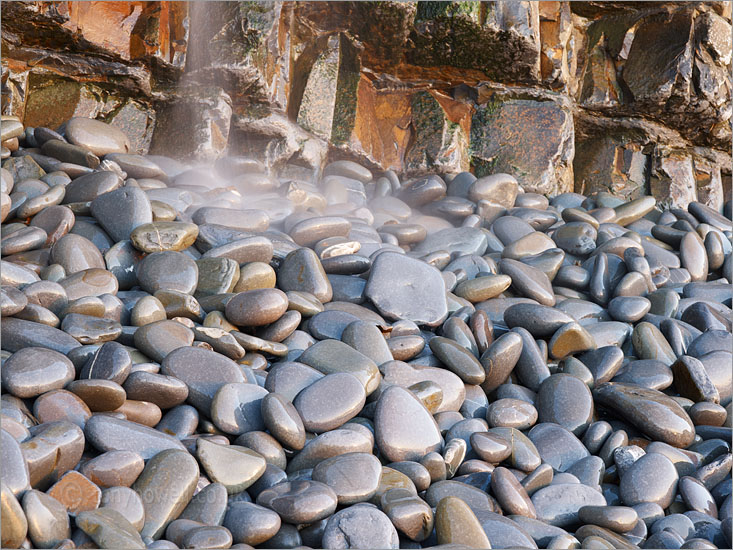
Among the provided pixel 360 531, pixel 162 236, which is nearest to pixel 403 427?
pixel 360 531

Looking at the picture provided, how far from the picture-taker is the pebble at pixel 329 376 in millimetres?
1854

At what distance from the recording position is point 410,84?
5.80 metres

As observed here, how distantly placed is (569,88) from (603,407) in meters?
4.05

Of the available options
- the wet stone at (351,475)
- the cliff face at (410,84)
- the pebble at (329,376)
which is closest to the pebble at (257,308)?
the pebble at (329,376)

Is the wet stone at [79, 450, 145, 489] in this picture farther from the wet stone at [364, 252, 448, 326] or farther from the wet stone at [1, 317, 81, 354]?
the wet stone at [364, 252, 448, 326]

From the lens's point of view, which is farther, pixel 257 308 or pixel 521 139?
pixel 521 139

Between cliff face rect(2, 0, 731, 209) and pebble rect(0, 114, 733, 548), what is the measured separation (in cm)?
81

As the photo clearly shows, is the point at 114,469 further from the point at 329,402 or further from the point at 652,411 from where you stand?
the point at 652,411

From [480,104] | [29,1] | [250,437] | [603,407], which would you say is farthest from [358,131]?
[250,437]

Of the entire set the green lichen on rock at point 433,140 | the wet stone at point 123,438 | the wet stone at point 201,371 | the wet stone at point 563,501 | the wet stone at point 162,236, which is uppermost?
the green lichen on rock at point 433,140

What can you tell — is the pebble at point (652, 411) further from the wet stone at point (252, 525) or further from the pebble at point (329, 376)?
the wet stone at point (252, 525)

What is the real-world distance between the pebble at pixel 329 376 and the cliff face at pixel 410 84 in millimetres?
811

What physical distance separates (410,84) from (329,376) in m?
3.96

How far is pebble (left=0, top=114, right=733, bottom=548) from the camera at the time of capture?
6.08 feet
